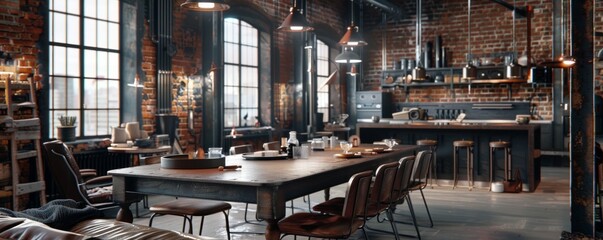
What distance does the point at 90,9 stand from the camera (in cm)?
763

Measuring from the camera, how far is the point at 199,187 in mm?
3918

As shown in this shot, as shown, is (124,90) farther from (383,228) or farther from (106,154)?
(383,228)

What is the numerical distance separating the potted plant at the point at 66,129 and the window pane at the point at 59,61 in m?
0.60

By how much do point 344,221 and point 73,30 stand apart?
4.85 m

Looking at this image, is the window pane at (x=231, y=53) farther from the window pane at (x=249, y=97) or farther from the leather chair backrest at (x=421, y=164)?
the leather chair backrest at (x=421, y=164)

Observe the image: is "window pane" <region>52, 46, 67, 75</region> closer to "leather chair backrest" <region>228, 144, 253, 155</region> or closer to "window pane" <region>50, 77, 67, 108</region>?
"window pane" <region>50, 77, 67, 108</region>

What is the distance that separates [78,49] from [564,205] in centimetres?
617

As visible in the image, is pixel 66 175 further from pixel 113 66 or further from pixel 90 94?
pixel 113 66

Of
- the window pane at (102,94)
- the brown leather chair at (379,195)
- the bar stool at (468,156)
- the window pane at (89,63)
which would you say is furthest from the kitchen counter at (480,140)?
the brown leather chair at (379,195)

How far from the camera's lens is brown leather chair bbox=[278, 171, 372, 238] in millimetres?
3873

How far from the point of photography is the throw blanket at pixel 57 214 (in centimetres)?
259

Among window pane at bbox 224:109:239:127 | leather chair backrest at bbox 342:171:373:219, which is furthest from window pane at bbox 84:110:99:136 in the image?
leather chair backrest at bbox 342:171:373:219

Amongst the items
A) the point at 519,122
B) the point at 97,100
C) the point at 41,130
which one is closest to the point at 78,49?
the point at 97,100

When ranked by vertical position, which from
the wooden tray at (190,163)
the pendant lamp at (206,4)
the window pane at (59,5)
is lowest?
the wooden tray at (190,163)
